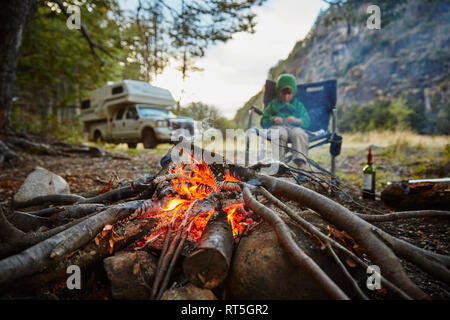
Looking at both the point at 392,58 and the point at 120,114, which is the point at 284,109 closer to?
the point at 120,114

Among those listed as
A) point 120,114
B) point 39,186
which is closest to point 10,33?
point 39,186

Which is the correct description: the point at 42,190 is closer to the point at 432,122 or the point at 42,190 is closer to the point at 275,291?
the point at 275,291

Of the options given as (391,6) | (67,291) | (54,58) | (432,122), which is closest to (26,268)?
(67,291)

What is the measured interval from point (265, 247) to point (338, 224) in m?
0.52

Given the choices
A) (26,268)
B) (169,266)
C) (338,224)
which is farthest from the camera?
(338,224)

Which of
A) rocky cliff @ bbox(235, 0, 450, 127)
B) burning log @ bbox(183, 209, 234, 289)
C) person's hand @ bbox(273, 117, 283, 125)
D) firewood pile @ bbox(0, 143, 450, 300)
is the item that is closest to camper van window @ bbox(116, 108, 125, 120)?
person's hand @ bbox(273, 117, 283, 125)

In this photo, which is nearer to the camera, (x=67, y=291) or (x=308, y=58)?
(x=67, y=291)

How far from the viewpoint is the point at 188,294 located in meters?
1.23

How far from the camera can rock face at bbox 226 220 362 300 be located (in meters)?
1.22

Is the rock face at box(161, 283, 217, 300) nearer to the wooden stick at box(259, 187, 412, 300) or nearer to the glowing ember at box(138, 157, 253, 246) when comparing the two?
the glowing ember at box(138, 157, 253, 246)

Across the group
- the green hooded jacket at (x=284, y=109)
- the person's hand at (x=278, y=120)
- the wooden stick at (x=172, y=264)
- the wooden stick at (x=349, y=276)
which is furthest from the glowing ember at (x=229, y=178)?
the green hooded jacket at (x=284, y=109)

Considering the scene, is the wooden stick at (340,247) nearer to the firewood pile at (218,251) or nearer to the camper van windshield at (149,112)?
the firewood pile at (218,251)

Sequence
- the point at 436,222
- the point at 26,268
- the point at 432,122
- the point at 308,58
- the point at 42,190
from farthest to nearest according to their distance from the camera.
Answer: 1. the point at 308,58
2. the point at 432,122
3. the point at 42,190
4. the point at 436,222
5. the point at 26,268

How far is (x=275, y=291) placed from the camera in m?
1.22
